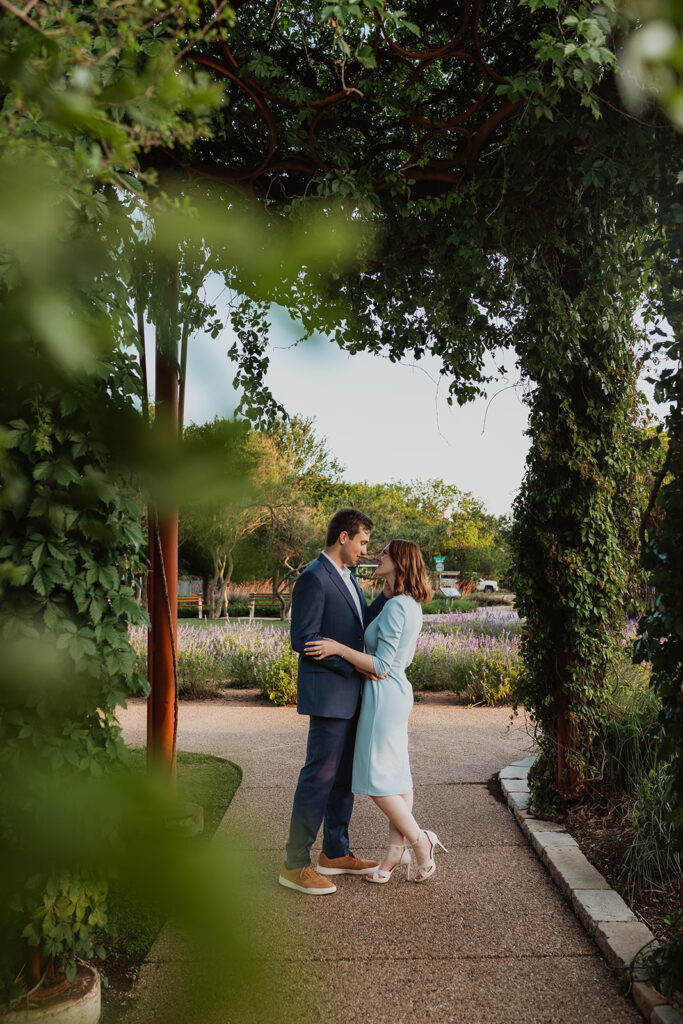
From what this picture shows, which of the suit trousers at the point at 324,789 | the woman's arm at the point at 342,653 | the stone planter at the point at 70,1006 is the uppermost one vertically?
the woman's arm at the point at 342,653

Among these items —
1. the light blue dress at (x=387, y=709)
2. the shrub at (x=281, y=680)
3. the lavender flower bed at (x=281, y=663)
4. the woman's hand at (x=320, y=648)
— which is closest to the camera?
the woman's hand at (x=320, y=648)

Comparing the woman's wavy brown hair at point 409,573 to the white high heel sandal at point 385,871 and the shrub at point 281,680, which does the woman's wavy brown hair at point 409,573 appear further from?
the shrub at point 281,680

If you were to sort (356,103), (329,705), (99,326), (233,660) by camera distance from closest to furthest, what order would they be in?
(99,326), (356,103), (329,705), (233,660)

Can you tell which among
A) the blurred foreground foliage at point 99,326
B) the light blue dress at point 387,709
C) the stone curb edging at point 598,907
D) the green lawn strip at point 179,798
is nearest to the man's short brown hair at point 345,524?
the light blue dress at point 387,709

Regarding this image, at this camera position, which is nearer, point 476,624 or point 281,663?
point 281,663

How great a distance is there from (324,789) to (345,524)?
149 centimetres

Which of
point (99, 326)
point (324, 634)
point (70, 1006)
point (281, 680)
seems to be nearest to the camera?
point (99, 326)

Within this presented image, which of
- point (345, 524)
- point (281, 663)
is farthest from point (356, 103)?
point (281, 663)

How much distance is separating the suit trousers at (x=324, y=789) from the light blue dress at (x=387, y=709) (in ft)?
0.46

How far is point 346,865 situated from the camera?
4.75 meters

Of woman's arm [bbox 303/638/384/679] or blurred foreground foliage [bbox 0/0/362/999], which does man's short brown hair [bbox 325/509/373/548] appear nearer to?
woman's arm [bbox 303/638/384/679]

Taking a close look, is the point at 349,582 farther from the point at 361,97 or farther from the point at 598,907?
the point at 361,97

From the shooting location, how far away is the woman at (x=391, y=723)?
4.56 meters

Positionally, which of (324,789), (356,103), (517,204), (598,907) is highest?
(356,103)
